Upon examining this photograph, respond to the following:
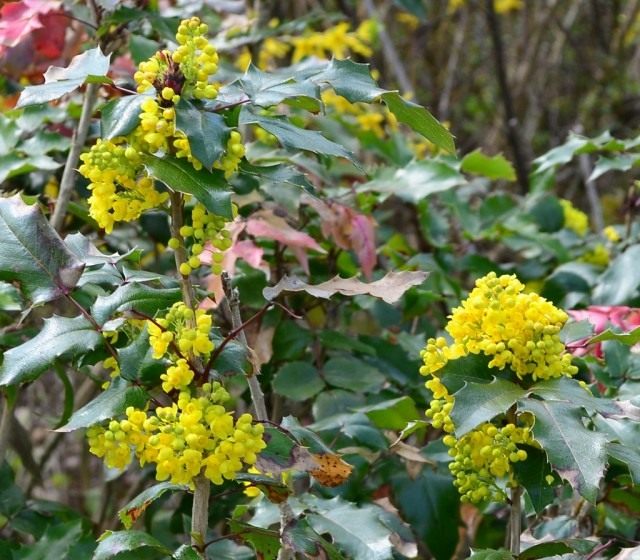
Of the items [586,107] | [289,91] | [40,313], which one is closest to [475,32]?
[586,107]

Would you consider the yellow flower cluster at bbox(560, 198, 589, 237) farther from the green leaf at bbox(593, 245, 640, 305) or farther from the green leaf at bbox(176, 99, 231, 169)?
the green leaf at bbox(176, 99, 231, 169)

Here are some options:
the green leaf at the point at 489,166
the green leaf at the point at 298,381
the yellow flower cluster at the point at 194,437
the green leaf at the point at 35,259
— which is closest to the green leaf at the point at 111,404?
the yellow flower cluster at the point at 194,437

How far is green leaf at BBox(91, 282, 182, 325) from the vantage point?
105cm

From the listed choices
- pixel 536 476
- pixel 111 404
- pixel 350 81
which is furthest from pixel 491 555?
pixel 350 81

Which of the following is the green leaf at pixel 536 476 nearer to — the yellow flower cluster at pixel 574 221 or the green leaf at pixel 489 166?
the green leaf at pixel 489 166

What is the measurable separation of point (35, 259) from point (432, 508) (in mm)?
725

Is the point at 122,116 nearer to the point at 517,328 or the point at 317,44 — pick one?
the point at 517,328

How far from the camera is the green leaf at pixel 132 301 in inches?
41.2

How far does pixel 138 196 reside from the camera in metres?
1.02

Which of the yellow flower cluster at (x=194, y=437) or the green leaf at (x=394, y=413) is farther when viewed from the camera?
the green leaf at (x=394, y=413)

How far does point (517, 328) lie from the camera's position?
40.3 inches

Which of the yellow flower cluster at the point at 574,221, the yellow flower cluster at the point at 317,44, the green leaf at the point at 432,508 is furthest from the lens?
the yellow flower cluster at the point at 317,44

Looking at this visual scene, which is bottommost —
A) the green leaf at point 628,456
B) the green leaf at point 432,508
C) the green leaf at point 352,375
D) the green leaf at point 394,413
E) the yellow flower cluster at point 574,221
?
the yellow flower cluster at point 574,221

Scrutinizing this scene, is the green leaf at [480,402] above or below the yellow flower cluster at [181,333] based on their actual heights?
below
